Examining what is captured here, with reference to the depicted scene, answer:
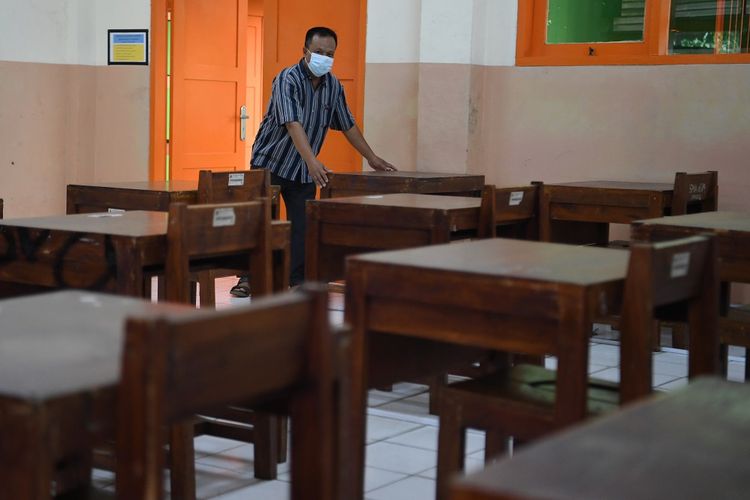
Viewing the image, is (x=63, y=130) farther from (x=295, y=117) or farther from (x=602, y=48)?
(x=602, y=48)

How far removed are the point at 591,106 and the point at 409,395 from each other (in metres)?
2.71

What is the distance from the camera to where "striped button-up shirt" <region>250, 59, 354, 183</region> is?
6.51 m

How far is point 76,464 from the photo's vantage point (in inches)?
105

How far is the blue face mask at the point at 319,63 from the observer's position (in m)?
6.53

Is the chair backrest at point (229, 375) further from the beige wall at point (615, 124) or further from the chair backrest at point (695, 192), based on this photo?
the beige wall at point (615, 124)

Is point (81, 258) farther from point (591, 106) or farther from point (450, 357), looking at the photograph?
point (591, 106)

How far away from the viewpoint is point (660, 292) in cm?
255

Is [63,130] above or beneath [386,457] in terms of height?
above

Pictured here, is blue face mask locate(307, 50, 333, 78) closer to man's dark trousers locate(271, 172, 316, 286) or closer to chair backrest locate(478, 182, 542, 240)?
man's dark trousers locate(271, 172, 316, 286)

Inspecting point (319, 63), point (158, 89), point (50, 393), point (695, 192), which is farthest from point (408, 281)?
point (158, 89)

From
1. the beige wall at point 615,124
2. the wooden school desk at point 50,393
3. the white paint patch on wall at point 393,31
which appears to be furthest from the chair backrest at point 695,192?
the wooden school desk at point 50,393

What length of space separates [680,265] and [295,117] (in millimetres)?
4090

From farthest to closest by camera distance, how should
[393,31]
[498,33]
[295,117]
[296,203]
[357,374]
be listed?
1. [393,31]
2. [498,33]
3. [296,203]
4. [295,117]
5. [357,374]

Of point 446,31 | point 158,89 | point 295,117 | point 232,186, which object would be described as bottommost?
point 232,186
